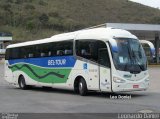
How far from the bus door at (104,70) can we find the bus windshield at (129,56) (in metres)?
0.44

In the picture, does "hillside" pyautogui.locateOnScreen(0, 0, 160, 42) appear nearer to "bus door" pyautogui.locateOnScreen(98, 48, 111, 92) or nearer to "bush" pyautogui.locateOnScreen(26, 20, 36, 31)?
"bush" pyautogui.locateOnScreen(26, 20, 36, 31)

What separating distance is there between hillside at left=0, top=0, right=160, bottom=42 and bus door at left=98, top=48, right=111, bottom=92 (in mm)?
68971

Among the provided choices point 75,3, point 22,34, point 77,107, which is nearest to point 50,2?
point 75,3

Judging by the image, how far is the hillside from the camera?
97.4m

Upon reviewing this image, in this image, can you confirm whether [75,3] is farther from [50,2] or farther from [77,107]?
[77,107]

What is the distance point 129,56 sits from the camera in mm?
19922

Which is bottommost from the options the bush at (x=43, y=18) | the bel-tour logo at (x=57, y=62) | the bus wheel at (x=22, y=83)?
the bus wheel at (x=22, y=83)

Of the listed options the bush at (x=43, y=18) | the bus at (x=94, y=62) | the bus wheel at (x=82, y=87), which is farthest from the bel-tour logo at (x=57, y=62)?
the bush at (x=43, y=18)

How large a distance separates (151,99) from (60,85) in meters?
5.87

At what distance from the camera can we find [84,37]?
21391 mm

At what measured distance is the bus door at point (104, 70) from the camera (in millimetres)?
19734

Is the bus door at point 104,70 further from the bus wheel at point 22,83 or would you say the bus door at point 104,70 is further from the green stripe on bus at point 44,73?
the bus wheel at point 22,83

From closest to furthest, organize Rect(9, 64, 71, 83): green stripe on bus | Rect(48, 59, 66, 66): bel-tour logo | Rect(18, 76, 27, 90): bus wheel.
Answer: Rect(48, 59, 66, 66): bel-tour logo, Rect(9, 64, 71, 83): green stripe on bus, Rect(18, 76, 27, 90): bus wheel

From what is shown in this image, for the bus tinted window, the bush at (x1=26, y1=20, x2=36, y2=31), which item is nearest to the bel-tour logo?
the bus tinted window
